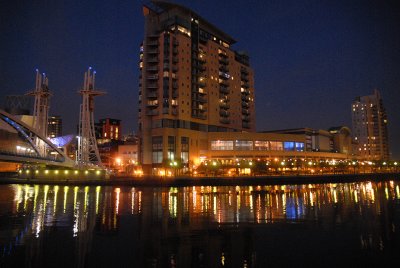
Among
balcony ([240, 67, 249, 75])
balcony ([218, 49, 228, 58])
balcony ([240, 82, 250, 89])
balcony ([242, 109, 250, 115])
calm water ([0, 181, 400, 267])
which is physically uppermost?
balcony ([218, 49, 228, 58])

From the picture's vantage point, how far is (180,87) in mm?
100750

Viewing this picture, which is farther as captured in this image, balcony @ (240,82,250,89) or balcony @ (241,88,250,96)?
balcony @ (240,82,250,89)

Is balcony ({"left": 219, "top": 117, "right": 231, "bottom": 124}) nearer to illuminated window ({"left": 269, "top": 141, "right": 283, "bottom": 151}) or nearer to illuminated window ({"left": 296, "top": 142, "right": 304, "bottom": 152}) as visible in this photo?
illuminated window ({"left": 269, "top": 141, "right": 283, "bottom": 151})

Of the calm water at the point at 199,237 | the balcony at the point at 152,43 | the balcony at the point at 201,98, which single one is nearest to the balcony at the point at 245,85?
A: the balcony at the point at 201,98

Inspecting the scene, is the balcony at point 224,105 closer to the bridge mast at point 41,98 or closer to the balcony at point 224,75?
the balcony at point 224,75

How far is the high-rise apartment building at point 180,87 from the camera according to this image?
→ 97.6 metres

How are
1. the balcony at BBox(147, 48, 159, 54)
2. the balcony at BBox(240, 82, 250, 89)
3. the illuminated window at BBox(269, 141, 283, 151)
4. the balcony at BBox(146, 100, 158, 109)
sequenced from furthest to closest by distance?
the balcony at BBox(240, 82, 250, 89)
the illuminated window at BBox(269, 141, 283, 151)
the balcony at BBox(147, 48, 159, 54)
the balcony at BBox(146, 100, 158, 109)

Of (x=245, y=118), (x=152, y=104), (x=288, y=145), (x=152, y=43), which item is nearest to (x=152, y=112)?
(x=152, y=104)

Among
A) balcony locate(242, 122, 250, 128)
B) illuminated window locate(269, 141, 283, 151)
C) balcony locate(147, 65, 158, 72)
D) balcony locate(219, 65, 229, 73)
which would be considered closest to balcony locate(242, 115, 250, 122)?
balcony locate(242, 122, 250, 128)

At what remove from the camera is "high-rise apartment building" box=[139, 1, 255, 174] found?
97.6 m

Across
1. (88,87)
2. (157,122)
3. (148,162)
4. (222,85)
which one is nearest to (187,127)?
(157,122)

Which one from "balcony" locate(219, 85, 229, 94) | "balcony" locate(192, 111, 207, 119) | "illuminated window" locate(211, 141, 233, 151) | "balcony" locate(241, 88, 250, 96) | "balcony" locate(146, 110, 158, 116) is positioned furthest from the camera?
"balcony" locate(241, 88, 250, 96)

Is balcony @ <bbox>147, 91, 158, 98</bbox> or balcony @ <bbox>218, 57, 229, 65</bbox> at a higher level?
balcony @ <bbox>218, 57, 229, 65</bbox>

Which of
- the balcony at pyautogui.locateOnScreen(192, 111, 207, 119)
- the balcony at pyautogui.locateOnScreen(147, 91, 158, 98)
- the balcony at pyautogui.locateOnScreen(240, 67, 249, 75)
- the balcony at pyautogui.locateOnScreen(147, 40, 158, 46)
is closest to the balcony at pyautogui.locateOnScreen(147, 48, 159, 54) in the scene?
the balcony at pyautogui.locateOnScreen(147, 40, 158, 46)
